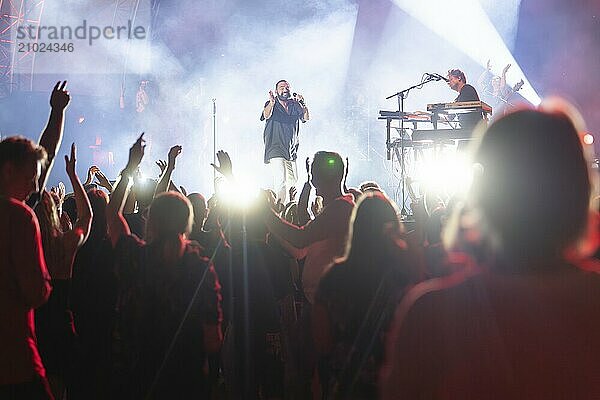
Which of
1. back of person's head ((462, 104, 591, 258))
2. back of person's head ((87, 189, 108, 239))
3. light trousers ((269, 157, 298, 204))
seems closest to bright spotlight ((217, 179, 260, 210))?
back of person's head ((87, 189, 108, 239))

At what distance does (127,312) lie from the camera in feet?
11.1

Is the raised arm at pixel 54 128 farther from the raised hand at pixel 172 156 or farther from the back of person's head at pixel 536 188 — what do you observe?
the back of person's head at pixel 536 188

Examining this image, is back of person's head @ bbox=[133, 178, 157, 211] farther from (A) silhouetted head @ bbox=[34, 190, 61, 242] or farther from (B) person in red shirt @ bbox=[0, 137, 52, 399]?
(B) person in red shirt @ bbox=[0, 137, 52, 399]

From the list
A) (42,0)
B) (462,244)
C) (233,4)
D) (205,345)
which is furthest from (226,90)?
(462,244)

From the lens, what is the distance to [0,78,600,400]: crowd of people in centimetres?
130

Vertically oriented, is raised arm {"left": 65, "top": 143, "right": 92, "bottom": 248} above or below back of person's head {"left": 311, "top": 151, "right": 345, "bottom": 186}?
below

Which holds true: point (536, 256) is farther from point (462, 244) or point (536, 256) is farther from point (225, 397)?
point (225, 397)

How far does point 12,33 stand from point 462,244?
1717 cm

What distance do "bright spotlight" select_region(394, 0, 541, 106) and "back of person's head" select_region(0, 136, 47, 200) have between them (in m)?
12.4

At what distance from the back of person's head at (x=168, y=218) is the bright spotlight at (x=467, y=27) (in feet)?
38.3

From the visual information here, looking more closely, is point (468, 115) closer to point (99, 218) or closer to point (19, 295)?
point (99, 218)

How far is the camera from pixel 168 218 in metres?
3.28

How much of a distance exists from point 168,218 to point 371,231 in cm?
99

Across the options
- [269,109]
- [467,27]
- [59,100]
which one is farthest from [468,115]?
[59,100]
